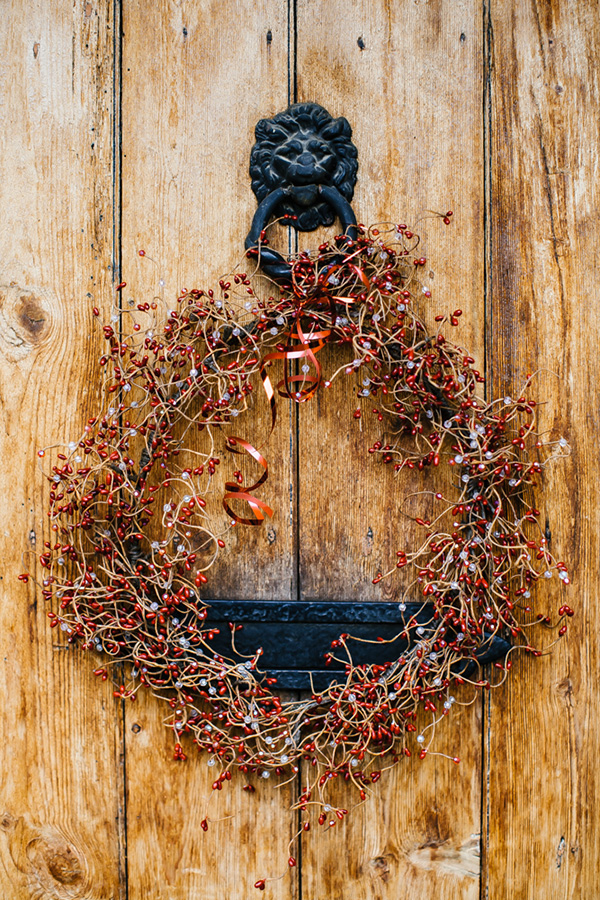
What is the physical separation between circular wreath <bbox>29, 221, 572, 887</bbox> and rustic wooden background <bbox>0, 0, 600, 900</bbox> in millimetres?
49

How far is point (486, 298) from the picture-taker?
833 millimetres

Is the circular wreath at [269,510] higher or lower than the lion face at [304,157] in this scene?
lower

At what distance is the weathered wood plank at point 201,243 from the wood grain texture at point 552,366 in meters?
0.32

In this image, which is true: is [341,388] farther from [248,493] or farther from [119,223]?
[119,223]

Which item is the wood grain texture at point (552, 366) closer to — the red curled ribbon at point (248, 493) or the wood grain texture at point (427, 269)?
the wood grain texture at point (427, 269)

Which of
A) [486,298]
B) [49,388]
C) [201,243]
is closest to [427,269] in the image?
[486,298]

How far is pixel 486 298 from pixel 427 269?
95mm

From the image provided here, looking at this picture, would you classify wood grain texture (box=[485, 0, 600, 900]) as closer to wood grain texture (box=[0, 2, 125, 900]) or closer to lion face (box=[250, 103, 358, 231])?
lion face (box=[250, 103, 358, 231])

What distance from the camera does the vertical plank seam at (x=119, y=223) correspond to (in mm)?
822

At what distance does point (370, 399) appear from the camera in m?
0.83

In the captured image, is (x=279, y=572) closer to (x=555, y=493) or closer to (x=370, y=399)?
(x=370, y=399)

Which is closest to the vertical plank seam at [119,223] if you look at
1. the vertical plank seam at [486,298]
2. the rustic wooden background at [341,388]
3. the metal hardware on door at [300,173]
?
the rustic wooden background at [341,388]

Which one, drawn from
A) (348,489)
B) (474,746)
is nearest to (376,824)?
(474,746)

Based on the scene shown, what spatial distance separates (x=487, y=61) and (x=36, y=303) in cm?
74
